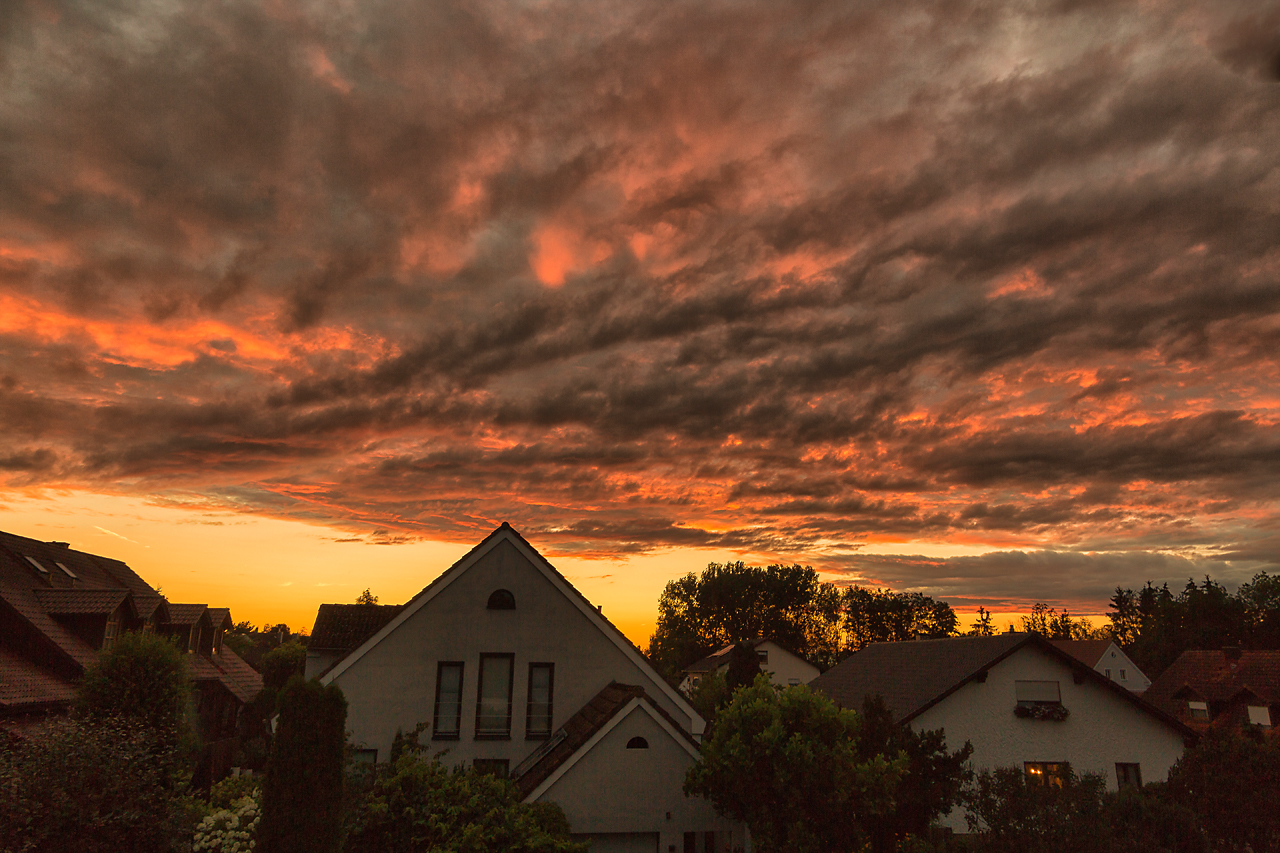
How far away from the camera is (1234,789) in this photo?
19.5m

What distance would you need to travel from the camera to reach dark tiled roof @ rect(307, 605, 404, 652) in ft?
127

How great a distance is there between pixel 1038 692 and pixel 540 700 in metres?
24.3

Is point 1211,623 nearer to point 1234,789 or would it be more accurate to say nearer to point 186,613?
point 1234,789

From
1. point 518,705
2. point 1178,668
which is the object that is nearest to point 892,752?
point 518,705

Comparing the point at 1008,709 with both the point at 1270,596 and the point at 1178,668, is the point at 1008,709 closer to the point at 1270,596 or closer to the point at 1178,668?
the point at 1178,668

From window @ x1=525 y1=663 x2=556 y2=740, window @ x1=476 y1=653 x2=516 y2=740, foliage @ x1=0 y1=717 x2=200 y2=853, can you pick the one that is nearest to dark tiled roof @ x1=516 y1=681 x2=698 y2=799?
window @ x1=525 y1=663 x2=556 y2=740

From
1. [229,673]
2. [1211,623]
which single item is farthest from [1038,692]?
[1211,623]

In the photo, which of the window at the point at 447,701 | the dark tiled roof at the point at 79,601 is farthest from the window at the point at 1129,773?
the dark tiled roof at the point at 79,601

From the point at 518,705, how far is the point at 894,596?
409 ft

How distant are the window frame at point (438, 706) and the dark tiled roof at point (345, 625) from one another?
1477 centimetres

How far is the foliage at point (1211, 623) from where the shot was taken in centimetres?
11104

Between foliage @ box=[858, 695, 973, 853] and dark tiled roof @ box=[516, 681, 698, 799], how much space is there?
250 inches

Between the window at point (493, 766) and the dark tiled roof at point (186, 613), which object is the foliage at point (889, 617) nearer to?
the dark tiled roof at point (186, 613)

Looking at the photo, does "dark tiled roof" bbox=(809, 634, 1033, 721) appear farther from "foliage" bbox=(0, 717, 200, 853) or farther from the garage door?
"foliage" bbox=(0, 717, 200, 853)
